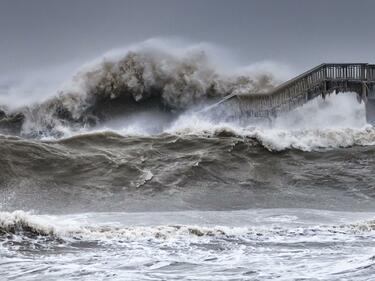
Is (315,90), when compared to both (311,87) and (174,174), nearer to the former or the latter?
(311,87)

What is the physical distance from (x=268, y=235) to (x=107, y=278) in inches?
146

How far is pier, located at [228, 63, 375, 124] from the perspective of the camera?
78.5ft

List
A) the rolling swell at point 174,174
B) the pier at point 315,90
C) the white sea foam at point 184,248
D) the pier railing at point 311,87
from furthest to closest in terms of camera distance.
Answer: the pier railing at point 311,87, the pier at point 315,90, the rolling swell at point 174,174, the white sea foam at point 184,248

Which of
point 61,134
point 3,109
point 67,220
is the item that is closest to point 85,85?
point 3,109

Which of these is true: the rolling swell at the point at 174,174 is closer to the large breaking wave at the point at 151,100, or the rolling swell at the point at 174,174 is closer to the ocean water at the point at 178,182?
the ocean water at the point at 178,182

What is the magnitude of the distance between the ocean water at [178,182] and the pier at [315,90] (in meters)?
0.61

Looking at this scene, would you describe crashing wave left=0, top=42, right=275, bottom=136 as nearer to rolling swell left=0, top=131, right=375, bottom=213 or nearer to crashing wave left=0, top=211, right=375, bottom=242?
rolling swell left=0, top=131, right=375, bottom=213

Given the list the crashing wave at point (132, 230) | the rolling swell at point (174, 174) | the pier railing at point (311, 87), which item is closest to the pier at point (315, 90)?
the pier railing at point (311, 87)

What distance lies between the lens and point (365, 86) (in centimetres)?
2383

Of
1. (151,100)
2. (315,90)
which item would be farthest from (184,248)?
(151,100)

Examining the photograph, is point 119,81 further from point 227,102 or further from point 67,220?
point 67,220

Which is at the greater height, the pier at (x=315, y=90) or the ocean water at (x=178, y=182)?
the pier at (x=315, y=90)

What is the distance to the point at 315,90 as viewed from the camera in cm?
2484

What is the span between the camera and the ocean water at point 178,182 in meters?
8.73
